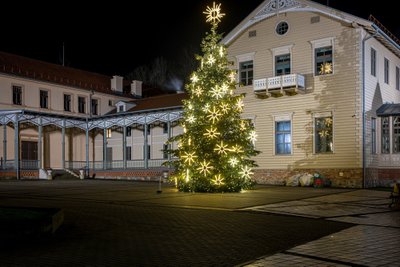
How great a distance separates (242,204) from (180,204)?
81.6 inches

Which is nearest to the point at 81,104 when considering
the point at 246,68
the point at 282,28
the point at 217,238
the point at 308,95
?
the point at 246,68

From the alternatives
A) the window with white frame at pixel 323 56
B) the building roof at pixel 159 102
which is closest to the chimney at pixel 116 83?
the building roof at pixel 159 102

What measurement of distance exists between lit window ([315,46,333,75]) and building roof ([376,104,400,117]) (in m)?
3.81

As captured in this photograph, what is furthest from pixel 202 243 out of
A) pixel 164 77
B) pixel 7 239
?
pixel 164 77

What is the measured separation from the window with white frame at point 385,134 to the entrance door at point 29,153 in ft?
98.5

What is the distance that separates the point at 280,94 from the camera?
28.9m

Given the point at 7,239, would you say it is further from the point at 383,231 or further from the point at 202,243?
the point at 383,231

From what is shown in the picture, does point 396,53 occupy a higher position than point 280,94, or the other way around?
point 396,53

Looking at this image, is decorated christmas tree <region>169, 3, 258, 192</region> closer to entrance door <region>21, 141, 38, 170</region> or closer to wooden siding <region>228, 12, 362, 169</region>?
wooden siding <region>228, 12, 362, 169</region>

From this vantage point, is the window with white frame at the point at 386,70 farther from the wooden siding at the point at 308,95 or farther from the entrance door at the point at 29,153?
the entrance door at the point at 29,153

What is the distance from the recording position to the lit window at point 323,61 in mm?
27344

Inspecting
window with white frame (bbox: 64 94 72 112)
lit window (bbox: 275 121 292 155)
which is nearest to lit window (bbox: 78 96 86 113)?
window with white frame (bbox: 64 94 72 112)

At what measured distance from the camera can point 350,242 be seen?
8734 millimetres

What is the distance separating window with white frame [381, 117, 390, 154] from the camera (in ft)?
91.2
